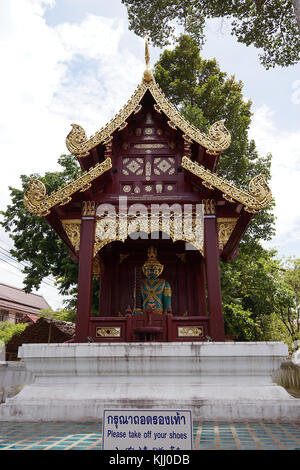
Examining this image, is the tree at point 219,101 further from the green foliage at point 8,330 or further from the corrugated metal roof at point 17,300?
the corrugated metal roof at point 17,300

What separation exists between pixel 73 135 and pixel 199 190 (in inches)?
137

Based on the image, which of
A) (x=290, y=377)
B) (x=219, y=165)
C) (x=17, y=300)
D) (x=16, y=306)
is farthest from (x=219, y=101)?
(x=17, y=300)

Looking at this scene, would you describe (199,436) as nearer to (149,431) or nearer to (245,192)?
(149,431)

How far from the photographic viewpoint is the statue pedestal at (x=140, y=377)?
5.71 m

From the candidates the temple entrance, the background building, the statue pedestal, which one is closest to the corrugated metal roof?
the background building

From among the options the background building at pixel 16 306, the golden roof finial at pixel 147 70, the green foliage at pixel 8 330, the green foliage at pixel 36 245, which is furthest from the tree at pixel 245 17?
the background building at pixel 16 306

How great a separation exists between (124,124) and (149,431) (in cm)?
742

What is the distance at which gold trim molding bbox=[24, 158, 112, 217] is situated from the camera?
7789 mm

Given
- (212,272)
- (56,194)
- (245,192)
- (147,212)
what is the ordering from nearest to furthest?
1. (212,272)
2. (245,192)
3. (56,194)
4. (147,212)

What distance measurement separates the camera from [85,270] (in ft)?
24.8

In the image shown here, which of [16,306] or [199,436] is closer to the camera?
[199,436]

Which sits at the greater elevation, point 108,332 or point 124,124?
point 124,124

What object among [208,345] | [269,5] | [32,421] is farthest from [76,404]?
[269,5]

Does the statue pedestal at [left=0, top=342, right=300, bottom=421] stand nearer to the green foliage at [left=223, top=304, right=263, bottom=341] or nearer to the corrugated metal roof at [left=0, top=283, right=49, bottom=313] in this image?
the green foliage at [left=223, top=304, right=263, bottom=341]
